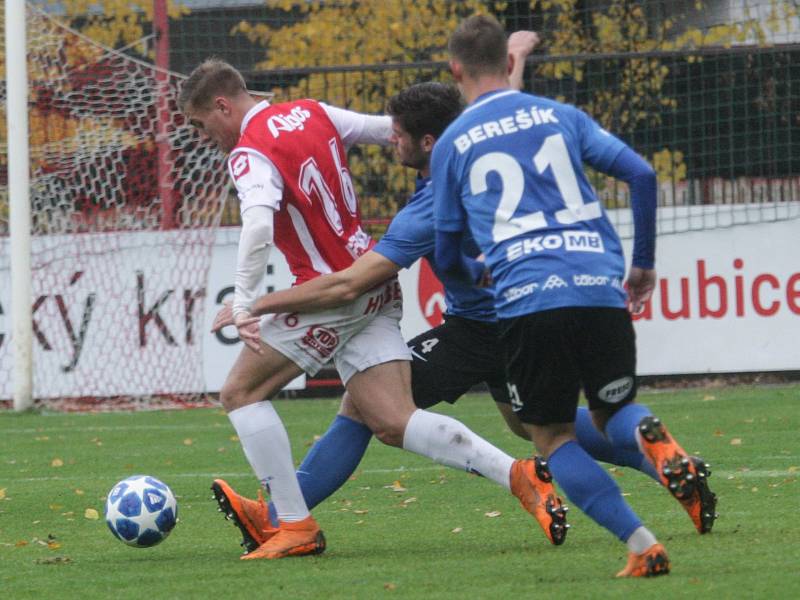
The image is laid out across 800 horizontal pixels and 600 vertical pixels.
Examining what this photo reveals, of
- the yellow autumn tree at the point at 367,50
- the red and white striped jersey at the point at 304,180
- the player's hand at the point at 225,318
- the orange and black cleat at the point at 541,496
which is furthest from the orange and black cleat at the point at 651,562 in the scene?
the yellow autumn tree at the point at 367,50

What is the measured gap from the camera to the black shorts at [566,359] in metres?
4.50

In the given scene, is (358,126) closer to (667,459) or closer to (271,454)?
(271,454)

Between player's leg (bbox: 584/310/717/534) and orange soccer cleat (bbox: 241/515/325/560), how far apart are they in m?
1.38

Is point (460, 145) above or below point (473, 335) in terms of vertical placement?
above

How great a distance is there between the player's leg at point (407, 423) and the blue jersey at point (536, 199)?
1.12 meters

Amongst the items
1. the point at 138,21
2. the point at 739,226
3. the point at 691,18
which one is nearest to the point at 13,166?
the point at 138,21

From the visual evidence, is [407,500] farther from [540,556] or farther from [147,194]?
[147,194]

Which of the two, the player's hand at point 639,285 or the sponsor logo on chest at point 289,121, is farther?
the sponsor logo on chest at point 289,121

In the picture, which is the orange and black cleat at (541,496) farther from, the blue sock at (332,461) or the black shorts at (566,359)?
the black shorts at (566,359)

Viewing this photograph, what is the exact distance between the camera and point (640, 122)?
48.8 ft

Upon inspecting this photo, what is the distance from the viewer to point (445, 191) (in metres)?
4.71

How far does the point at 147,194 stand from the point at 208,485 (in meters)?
6.11

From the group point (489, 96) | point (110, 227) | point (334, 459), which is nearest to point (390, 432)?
point (334, 459)

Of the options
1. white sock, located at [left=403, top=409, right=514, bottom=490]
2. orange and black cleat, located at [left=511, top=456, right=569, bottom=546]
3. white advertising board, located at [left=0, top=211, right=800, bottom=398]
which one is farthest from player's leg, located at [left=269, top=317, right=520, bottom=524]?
white advertising board, located at [left=0, top=211, right=800, bottom=398]
